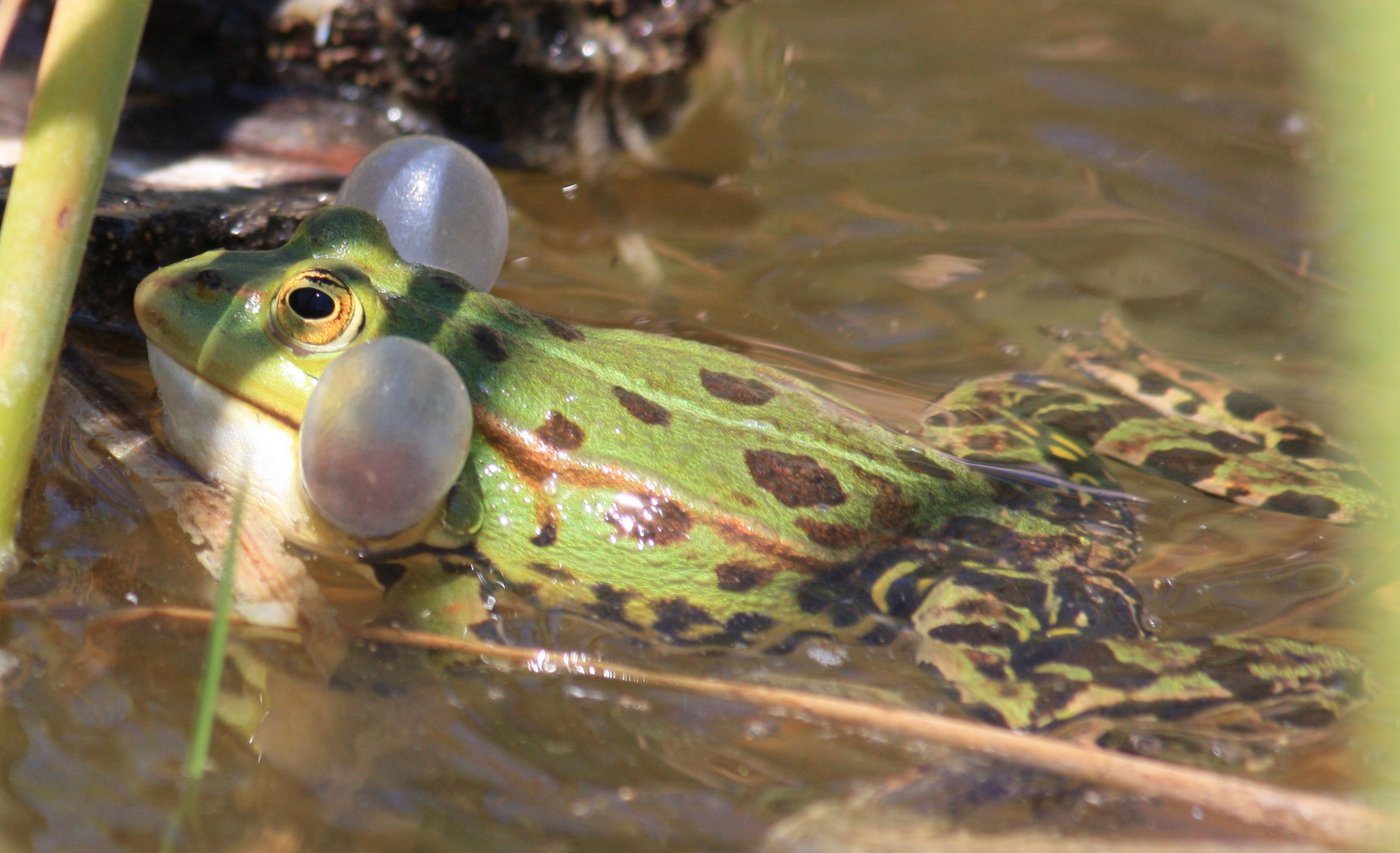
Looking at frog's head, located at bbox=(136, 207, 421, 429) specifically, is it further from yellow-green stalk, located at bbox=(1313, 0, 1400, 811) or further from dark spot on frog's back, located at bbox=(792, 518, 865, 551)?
yellow-green stalk, located at bbox=(1313, 0, 1400, 811)

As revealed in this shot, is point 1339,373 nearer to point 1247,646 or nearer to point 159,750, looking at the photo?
point 1247,646

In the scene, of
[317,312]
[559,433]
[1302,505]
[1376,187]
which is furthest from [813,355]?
[1376,187]

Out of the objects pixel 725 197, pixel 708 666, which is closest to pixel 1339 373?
pixel 725 197

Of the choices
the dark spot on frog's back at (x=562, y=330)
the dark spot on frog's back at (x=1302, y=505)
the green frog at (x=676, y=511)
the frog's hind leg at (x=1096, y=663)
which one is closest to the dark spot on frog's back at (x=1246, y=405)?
the dark spot on frog's back at (x=1302, y=505)

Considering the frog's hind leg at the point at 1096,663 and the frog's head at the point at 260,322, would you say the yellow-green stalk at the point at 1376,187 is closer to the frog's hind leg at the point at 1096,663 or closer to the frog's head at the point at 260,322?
the frog's hind leg at the point at 1096,663

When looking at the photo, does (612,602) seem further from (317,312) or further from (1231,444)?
(1231,444)
